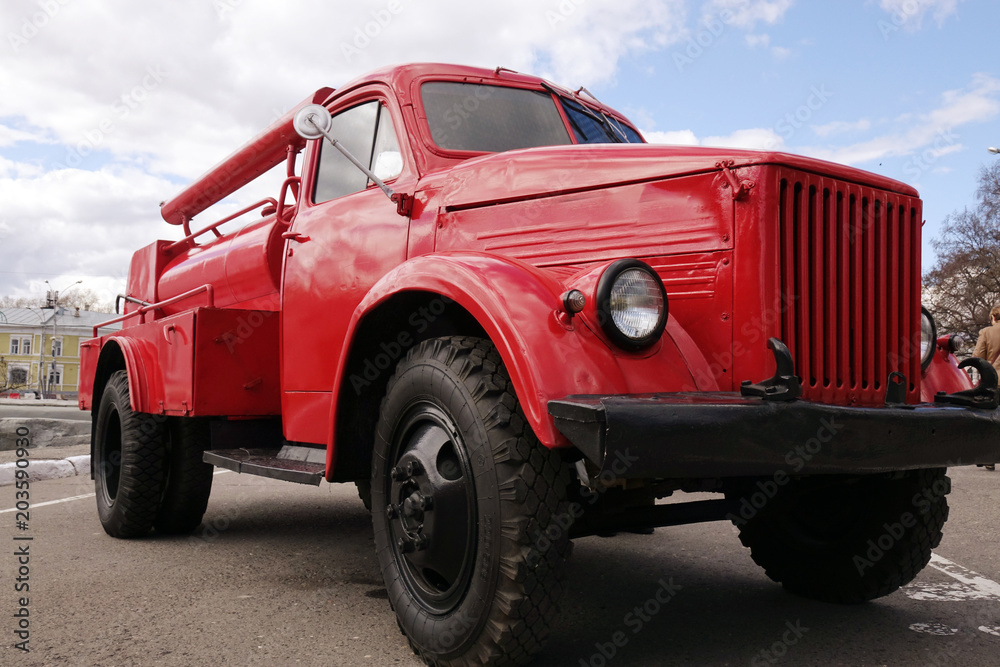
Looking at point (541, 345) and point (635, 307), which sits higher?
point (635, 307)

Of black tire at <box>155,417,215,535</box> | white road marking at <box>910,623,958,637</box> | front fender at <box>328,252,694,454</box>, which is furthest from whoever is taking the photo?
black tire at <box>155,417,215,535</box>

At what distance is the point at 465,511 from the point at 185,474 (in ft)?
10.3

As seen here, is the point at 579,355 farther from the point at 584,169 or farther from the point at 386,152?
the point at 386,152

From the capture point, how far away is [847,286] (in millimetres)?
2920

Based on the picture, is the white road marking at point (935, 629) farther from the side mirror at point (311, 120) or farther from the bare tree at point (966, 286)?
the bare tree at point (966, 286)

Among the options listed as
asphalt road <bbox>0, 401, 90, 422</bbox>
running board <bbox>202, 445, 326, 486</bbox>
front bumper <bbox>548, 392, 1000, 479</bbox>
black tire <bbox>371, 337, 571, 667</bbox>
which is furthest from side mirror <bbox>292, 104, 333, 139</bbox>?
asphalt road <bbox>0, 401, 90, 422</bbox>

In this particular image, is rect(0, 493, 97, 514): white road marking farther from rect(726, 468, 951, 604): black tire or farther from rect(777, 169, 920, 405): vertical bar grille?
rect(777, 169, 920, 405): vertical bar grille

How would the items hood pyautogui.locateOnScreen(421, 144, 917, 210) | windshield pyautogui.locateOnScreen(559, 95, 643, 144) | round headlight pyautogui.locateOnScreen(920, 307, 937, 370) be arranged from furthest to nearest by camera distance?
1. windshield pyautogui.locateOnScreen(559, 95, 643, 144)
2. round headlight pyautogui.locateOnScreen(920, 307, 937, 370)
3. hood pyautogui.locateOnScreen(421, 144, 917, 210)

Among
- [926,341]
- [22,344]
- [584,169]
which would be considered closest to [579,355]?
[584,169]

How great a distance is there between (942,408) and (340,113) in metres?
3.17

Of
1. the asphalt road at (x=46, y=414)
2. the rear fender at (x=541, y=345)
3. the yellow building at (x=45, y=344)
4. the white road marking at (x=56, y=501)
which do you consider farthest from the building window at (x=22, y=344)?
the rear fender at (x=541, y=345)

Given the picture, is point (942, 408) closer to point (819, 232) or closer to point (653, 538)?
point (819, 232)

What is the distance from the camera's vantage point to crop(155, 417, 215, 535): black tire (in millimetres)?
5215

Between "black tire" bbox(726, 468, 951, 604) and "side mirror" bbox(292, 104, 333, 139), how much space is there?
7.13ft
